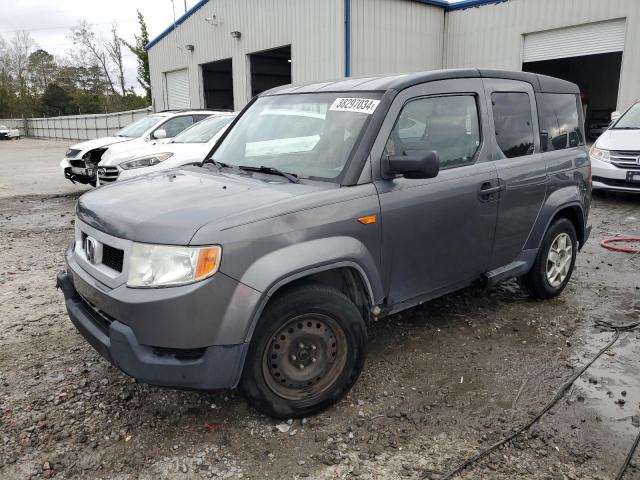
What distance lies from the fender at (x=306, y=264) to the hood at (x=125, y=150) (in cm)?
679

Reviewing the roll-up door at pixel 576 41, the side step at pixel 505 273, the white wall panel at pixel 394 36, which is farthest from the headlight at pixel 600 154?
the white wall panel at pixel 394 36

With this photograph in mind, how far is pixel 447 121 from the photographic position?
3.71 meters

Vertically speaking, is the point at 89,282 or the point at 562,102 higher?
the point at 562,102

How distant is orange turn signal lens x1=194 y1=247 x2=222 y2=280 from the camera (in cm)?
255

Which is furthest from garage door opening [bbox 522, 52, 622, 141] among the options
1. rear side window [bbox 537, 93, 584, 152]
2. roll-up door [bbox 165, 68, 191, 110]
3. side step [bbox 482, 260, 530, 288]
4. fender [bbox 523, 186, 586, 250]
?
side step [bbox 482, 260, 530, 288]

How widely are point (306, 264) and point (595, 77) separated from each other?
2781 centimetres

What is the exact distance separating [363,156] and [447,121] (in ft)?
2.88

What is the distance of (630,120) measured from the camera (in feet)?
33.0

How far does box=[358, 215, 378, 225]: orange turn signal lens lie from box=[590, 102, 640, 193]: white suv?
25.3 ft

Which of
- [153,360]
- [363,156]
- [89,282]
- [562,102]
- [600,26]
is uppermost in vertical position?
[600,26]

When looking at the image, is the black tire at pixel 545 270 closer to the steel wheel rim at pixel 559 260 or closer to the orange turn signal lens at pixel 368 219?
the steel wheel rim at pixel 559 260

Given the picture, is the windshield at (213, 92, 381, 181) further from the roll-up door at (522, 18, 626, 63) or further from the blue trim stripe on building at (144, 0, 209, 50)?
the blue trim stripe on building at (144, 0, 209, 50)

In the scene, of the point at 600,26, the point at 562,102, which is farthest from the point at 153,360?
the point at 600,26

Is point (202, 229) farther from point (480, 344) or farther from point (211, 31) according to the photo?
point (211, 31)
